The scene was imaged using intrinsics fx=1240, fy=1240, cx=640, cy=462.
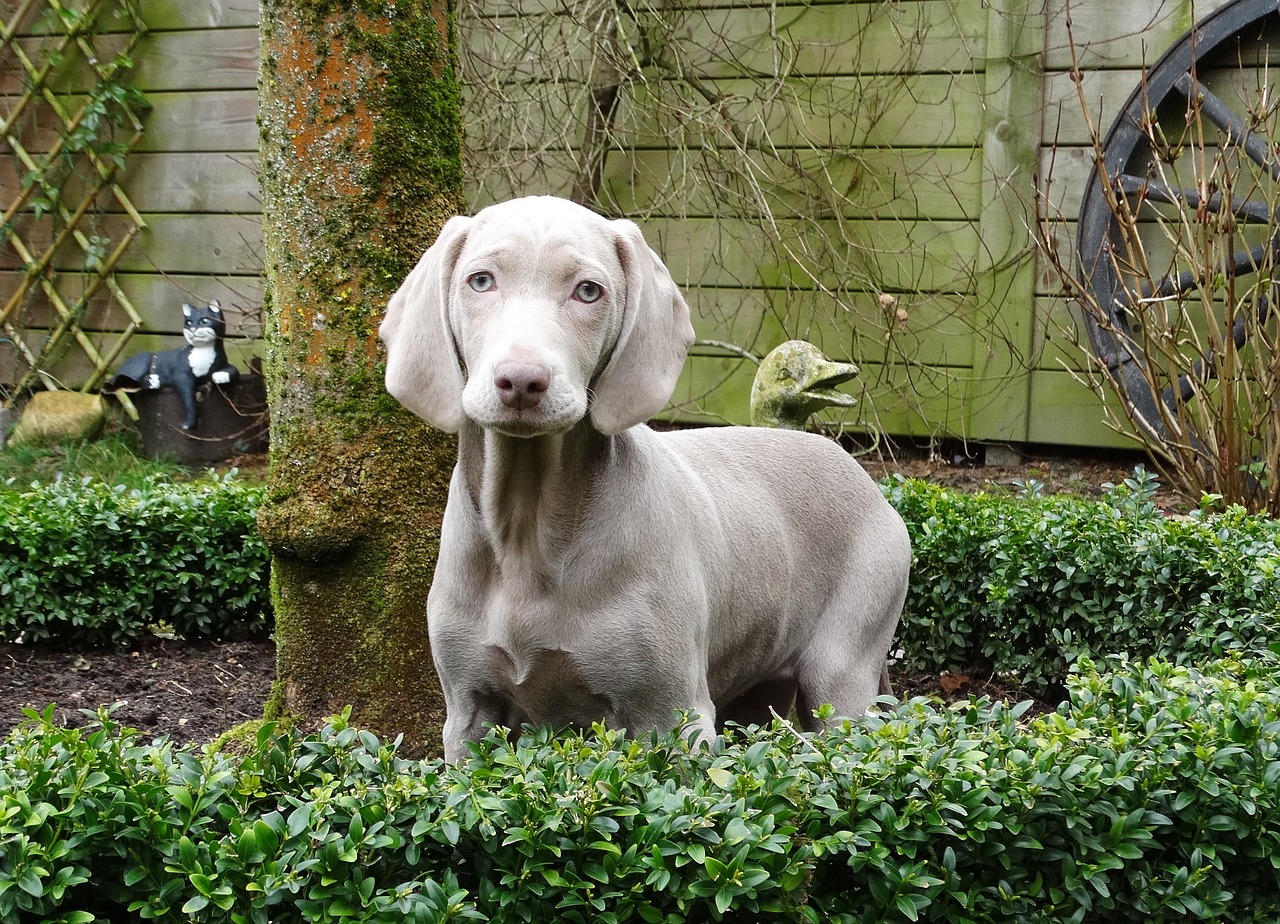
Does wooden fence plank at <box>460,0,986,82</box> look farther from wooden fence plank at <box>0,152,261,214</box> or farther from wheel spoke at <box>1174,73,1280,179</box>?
wooden fence plank at <box>0,152,261,214</box>

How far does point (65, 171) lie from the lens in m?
7.76

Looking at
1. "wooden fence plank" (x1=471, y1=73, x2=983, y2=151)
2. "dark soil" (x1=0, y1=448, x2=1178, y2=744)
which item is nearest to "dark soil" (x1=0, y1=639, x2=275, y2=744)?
"dark soil" (x1=0, y1=448, x2=1178, y2=744)

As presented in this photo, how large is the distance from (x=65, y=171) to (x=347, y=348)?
224 inches

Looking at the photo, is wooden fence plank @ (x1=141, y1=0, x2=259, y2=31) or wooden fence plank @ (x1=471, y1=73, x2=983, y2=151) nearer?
wooden fence plank @ (x1=471, y1=73, x2=983, y2=151)

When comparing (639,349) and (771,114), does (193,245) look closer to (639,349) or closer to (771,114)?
(771,114)

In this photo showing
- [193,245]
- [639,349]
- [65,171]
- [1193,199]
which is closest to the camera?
[639,349]

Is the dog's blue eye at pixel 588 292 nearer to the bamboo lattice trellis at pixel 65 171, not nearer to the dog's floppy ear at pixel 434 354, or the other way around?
the dog's floppy ear at pixel 434 354

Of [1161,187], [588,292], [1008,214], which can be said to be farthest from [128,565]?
[1161,187]

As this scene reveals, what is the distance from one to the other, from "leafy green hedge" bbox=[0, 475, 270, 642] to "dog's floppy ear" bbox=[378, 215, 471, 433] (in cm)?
208

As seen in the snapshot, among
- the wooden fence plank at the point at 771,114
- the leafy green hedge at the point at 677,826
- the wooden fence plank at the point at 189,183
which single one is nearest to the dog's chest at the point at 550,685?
the leafy green hedge at the point at 677,826

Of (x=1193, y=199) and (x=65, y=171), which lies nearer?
(x=1193, y=199)

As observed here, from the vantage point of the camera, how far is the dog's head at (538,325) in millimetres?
2039

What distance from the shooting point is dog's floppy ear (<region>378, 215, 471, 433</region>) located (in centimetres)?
227

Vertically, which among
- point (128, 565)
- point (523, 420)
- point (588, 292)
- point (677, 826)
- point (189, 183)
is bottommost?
point (128, 565)
